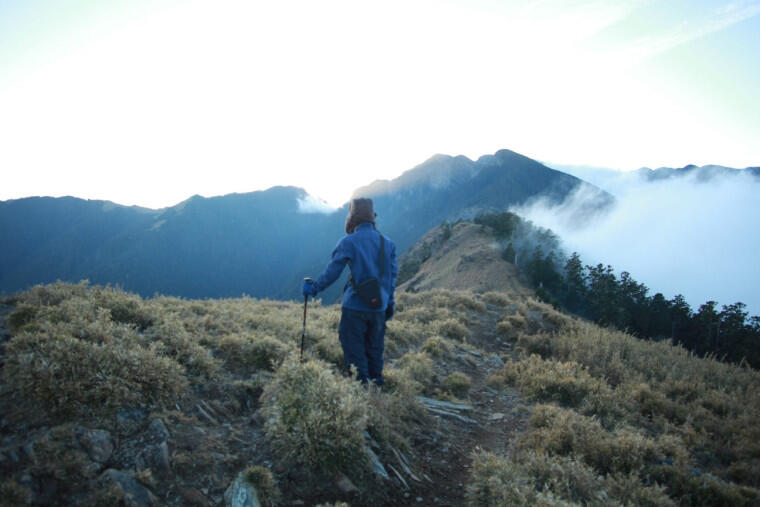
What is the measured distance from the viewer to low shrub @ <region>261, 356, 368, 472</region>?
3.98m

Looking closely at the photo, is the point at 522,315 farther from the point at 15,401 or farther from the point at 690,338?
the point at 690,338

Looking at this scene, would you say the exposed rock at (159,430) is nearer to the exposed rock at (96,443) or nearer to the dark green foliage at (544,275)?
the exposed rock at (96,443)

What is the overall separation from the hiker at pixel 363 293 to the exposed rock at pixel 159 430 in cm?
242

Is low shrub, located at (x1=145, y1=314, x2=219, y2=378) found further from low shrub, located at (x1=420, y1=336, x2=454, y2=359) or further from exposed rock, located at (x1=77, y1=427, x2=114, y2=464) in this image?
low shrub, located at (x1=420, y1=336, x2=454, y2=359)

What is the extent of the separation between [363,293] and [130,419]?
326cm

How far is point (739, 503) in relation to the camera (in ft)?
13.7

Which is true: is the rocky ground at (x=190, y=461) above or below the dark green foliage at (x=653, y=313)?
above

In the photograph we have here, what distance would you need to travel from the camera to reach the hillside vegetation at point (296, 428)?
3.52 m

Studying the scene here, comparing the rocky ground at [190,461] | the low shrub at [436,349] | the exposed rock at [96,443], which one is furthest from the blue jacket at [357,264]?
the low shrub at [436,349]

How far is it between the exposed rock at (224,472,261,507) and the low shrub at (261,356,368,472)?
504mm

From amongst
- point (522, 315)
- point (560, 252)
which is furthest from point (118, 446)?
point (560, 252)

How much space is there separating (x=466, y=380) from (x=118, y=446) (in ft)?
20.8

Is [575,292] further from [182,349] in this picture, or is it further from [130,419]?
[130,419]

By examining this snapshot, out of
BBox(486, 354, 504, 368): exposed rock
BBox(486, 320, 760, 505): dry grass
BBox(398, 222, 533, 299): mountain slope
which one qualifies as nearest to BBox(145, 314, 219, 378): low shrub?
BBox(486, 320, 760, 505): dry grass
